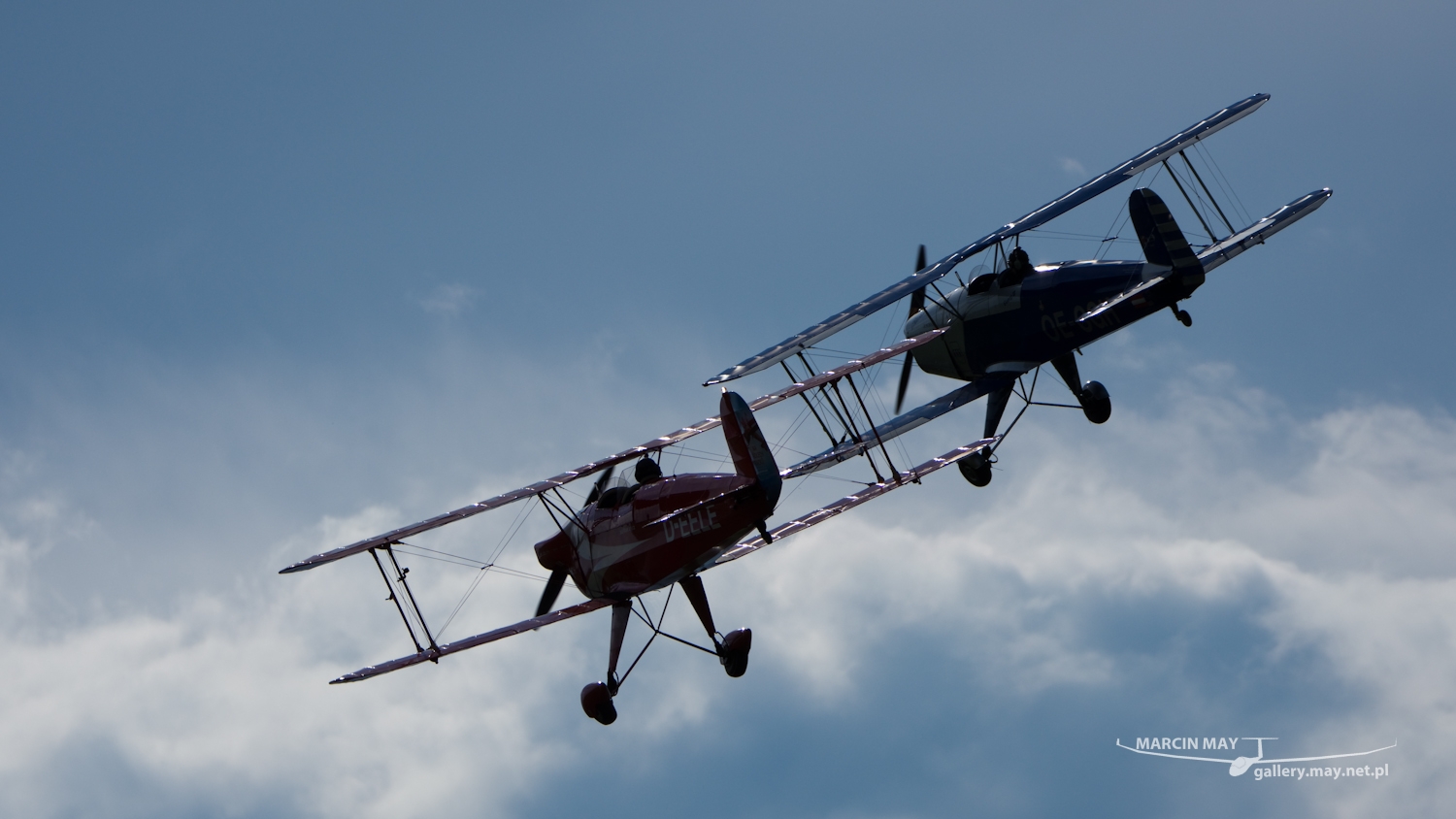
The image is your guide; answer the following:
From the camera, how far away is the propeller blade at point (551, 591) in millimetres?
30016

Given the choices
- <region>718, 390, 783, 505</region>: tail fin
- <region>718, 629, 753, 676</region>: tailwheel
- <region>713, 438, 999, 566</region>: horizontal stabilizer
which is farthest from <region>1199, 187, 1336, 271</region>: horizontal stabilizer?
<region>718, 629, 753, 676</region>: tailwheel

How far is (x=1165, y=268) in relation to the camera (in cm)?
3206

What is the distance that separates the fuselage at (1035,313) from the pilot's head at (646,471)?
323 inches

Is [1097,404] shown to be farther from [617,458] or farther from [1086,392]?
[617,458]

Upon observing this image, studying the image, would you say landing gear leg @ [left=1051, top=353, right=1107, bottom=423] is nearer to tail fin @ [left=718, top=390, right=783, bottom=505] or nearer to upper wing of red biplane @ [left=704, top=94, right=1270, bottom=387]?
upper wing of red biplane @ [left=704, top=94, right=1270, bottom=387]

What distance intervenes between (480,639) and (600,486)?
10.4 ft

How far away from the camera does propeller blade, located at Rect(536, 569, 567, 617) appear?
3002cm

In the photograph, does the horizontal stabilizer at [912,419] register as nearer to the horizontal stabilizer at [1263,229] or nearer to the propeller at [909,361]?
the propeller at [909,361]

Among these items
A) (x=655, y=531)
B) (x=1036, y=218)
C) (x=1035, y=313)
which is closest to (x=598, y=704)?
(x=655, y=531)

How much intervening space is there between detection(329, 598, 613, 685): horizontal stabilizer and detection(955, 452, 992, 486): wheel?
29.3ft

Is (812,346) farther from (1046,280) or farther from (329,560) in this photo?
(329,560)

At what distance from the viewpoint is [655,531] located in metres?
28.0

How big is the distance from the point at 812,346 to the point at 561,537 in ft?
18.4

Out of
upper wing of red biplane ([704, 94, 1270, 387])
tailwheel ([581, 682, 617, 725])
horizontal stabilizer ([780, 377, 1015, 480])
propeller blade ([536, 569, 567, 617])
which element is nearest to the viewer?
tailwheel ([581, 682, 617, 725])
